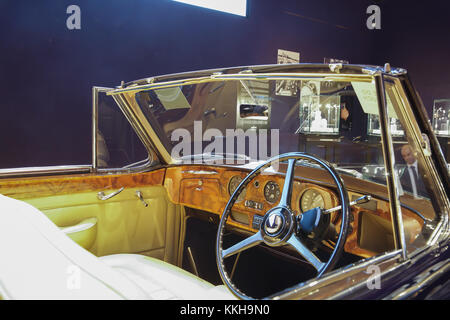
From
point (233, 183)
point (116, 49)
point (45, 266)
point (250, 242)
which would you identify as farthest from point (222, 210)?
point (116, 49)

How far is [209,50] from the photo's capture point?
5578mm

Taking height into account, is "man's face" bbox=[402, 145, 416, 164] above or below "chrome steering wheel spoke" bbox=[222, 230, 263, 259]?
above

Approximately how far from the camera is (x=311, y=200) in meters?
1.89

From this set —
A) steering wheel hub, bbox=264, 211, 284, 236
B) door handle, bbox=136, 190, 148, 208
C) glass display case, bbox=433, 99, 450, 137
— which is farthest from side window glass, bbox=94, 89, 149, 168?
glass display case, bbox=433, 99, 450, 137

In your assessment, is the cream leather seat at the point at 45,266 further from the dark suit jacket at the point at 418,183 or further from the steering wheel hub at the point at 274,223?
the dark suit jacket at the point at 418,183

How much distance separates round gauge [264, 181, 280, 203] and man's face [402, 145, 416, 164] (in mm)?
875

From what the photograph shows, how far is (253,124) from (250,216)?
4150 mm

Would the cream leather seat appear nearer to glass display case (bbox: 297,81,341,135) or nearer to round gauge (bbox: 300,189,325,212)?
round gauge (bbox: 300,189,325,212)

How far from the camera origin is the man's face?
1.27m

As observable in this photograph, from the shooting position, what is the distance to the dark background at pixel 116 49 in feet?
13.2

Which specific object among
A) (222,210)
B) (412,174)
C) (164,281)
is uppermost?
(412,174)

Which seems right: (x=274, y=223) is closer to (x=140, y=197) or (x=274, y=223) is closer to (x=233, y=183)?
(x=233, y=183)

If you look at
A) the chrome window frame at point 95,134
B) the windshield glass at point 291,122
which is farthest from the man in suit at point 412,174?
the windshield glass at point 291,122

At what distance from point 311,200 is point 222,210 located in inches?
26.6
